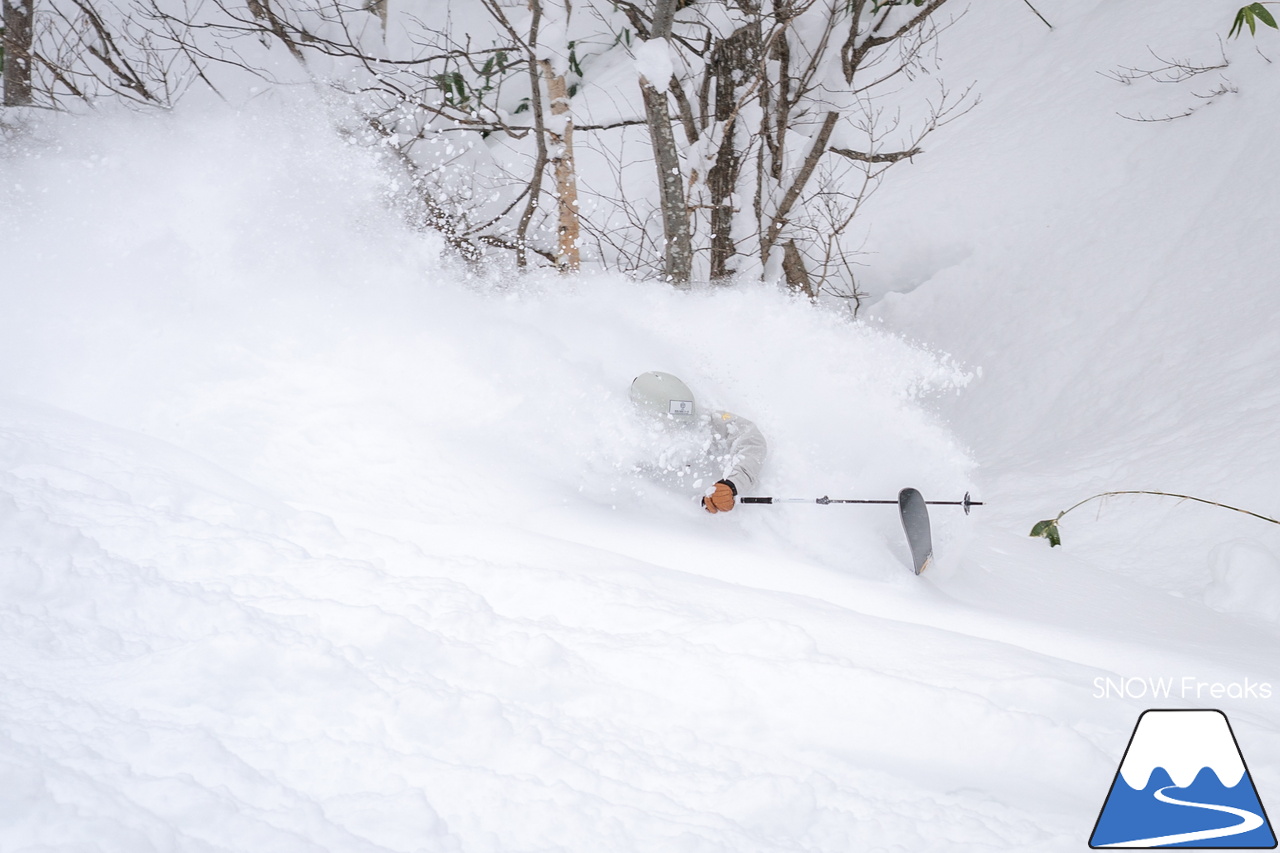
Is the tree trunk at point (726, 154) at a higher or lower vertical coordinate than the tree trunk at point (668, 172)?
higher

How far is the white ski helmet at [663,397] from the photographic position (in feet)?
13.2

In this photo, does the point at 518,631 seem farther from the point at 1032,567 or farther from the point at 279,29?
the point at 279,29

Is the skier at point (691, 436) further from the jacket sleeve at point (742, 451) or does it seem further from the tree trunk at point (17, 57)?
the tree trunk at point (17, 57)

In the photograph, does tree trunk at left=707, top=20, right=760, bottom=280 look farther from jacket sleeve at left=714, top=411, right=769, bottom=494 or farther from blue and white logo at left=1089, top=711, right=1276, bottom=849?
blue and white logo at left=1089, top=711, right=1276, bottom=849

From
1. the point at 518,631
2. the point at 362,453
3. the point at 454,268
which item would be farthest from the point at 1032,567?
the point at 454,268

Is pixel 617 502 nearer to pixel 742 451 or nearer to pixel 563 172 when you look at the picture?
pixel 742 451

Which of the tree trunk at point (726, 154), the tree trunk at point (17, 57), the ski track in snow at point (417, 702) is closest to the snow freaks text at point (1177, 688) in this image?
the ski track in snow at point (417, 702)

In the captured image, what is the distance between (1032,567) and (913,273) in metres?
4.51

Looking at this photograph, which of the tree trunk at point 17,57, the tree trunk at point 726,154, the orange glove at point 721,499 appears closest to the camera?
the orange glove at point 721,499

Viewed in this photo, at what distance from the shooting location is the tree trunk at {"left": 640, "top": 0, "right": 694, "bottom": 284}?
17.9ft

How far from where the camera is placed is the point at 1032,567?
381 centimetres

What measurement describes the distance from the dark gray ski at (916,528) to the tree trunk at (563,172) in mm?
3642

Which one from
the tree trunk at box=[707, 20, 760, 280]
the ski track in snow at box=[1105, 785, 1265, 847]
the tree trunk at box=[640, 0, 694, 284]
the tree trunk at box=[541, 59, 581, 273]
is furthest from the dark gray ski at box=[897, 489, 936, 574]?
the tree trunk at box=[707, 20, 760, 280]

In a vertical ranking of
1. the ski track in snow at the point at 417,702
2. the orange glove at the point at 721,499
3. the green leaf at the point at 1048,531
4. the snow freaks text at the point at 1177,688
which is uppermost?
the green leaf at the point at 1048,531
